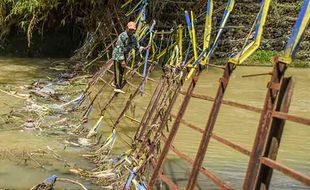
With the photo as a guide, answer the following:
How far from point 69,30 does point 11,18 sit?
1743 mm

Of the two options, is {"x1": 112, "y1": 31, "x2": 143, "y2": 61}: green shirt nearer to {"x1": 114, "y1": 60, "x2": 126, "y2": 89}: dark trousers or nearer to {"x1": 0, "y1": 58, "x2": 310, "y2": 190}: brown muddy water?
{"x1": 114, "y1": 60, "x2": 126, "y2": 89}: dark trousers

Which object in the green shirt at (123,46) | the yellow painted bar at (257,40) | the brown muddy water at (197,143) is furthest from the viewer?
the green shirt at (123,46)

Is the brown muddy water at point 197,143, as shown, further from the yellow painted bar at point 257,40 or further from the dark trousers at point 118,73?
the yellow painted bar at point 257,40

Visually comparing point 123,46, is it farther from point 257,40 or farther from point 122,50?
point 257,40

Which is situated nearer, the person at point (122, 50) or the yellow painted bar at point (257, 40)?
the yellow painted bar at point (257, 40)

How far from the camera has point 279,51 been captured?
A: 550 inches


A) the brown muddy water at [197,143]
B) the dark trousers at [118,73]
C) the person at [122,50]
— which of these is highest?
the person at [122,50]

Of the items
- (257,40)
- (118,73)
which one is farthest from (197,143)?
(257,40)

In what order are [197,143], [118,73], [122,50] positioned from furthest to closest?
1. [118,73]
2. [122,50]
3. [197,143]

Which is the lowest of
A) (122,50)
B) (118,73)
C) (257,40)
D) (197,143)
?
(197,143)

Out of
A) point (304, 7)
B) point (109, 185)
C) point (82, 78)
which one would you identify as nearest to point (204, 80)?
point (82, 78)

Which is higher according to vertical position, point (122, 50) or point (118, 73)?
point (122, 50)

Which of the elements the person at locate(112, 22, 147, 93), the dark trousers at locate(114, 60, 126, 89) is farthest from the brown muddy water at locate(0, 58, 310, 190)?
the person at locate(112, 22, 147, 93)

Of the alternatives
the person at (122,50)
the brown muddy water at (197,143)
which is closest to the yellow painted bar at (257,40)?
the brown muddy water at (197,143)
